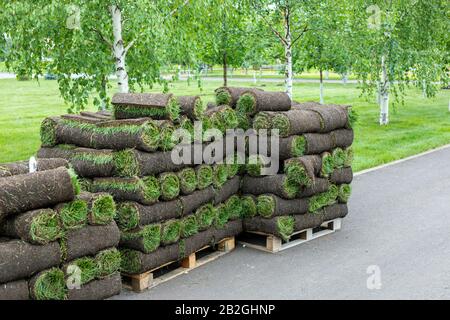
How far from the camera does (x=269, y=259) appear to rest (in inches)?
301

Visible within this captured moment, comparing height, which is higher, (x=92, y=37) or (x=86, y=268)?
(x=92, y=37)

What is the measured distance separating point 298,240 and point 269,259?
86 centimetres

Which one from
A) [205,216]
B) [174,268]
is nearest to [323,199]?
[205,216]

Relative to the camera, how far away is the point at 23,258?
517 centimetres

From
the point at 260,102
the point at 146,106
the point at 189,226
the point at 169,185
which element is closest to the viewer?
the point at 169,185

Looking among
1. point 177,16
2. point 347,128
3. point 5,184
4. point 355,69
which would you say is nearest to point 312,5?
point 355,69

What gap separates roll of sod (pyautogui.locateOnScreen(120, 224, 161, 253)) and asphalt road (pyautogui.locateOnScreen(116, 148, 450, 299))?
0.54 meters

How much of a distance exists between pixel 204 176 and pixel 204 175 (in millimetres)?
13

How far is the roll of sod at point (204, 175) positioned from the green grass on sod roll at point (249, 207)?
85 cm

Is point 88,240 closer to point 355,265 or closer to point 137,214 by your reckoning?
point 137,214

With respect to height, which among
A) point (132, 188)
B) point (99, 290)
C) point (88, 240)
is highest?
point (132, 188)

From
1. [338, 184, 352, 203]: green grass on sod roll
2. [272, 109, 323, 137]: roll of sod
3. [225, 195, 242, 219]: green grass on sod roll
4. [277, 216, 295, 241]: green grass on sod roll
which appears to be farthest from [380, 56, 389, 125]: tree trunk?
[225, 195, 242, 219]: green grass on sod roll

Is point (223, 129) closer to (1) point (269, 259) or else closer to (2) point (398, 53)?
(1) point (269, 259)

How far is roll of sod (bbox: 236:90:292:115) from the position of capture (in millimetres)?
8156
